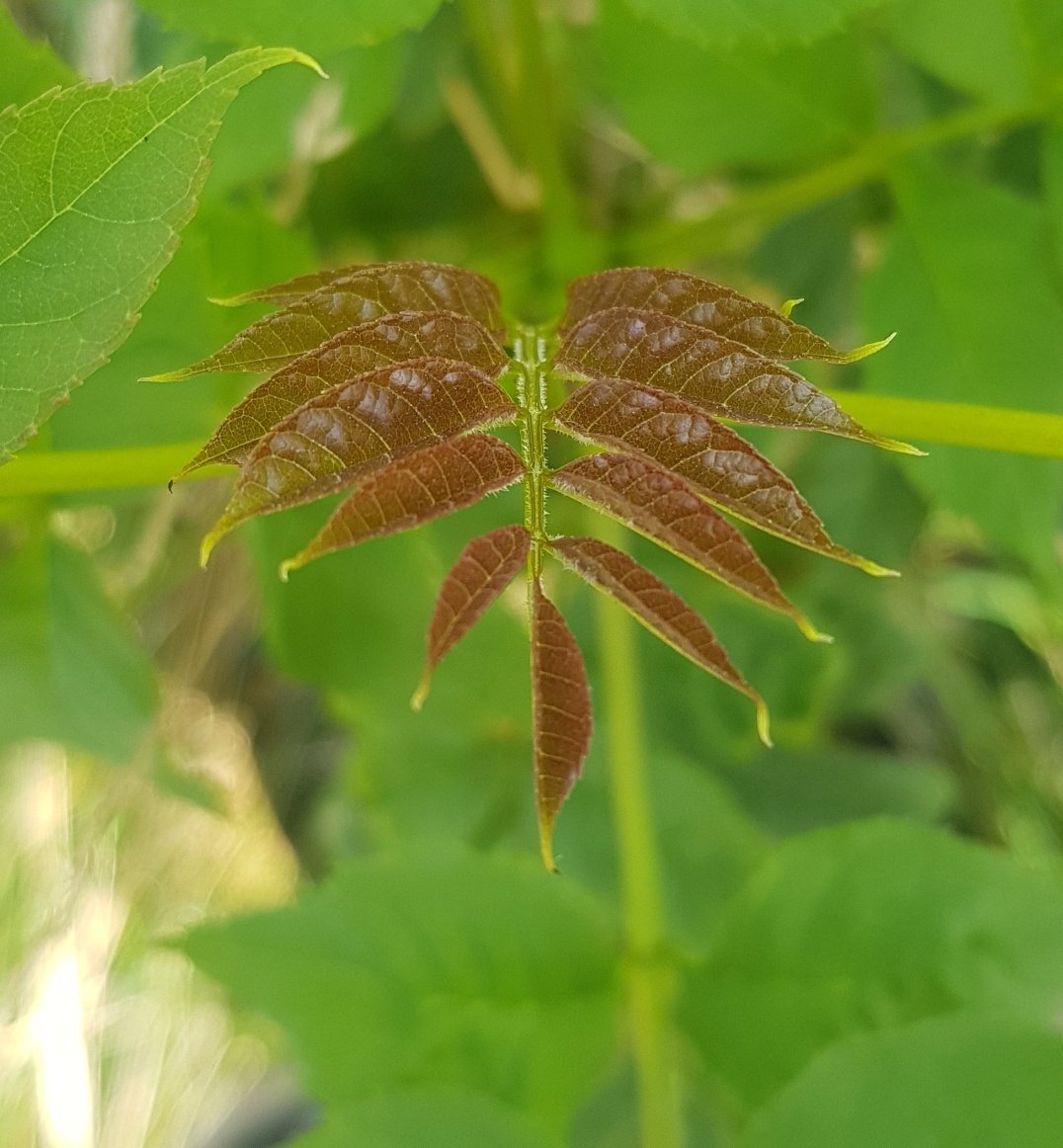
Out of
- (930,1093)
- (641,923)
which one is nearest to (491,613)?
(641,923)

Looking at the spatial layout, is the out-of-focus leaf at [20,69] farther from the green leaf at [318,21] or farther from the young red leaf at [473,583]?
the young red leaf at [473,583]

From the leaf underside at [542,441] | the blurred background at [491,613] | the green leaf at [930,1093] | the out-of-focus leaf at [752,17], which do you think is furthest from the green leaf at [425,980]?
the out-of-focus leaf at [752,17]

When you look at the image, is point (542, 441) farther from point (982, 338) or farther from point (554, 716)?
point (982, 338)

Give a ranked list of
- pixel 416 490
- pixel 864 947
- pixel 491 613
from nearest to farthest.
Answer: pixel 416 490 → pixel 864 947 → pixel 491 613

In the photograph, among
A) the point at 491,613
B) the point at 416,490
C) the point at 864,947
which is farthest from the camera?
the point at 491,613

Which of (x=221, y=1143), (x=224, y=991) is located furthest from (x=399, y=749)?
(x=221, y=1143)

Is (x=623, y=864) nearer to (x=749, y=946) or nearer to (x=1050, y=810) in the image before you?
(x=749, y=946)

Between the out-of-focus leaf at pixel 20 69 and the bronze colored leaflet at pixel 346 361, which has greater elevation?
the out-of-focus leaf at pixel 20 69
